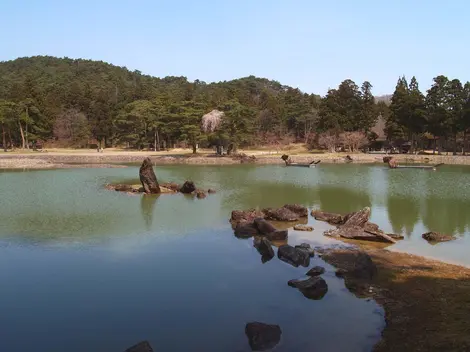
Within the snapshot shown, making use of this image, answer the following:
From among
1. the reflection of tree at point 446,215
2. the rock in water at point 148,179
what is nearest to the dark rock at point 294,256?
the reflection of tree at point 446,215

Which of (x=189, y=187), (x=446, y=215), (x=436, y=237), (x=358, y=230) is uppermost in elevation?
(x=189, y=187)

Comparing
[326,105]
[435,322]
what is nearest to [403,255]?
[435,322]

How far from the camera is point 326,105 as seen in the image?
69.1 m

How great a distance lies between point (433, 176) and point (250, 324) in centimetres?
3626

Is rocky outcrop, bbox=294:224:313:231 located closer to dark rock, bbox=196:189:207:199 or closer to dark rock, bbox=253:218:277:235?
dark rock, bbox=253:218:277:235

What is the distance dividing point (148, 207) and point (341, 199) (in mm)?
12118

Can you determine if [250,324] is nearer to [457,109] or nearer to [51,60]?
[457,109]

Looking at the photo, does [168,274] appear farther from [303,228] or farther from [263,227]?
[303,228]

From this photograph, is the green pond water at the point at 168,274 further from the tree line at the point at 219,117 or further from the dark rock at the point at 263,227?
the tree line at the point at 219,117

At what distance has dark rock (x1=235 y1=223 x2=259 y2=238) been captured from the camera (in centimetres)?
1688

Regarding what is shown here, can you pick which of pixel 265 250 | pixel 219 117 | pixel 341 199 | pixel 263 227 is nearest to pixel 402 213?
pixel 341 199

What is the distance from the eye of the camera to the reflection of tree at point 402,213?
18.8 m

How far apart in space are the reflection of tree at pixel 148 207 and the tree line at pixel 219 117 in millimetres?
29019

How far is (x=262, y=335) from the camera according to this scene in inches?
319
